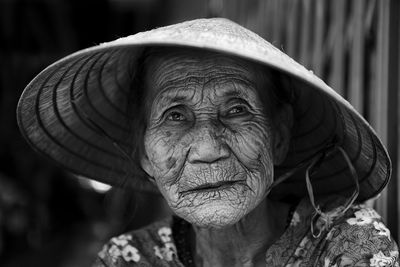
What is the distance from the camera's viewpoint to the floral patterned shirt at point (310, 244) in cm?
200

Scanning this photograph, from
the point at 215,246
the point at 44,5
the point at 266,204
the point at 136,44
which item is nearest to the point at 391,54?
the point at 266,204

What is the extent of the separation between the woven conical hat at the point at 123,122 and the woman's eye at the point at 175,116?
9.1 inches

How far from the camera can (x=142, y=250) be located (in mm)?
2402

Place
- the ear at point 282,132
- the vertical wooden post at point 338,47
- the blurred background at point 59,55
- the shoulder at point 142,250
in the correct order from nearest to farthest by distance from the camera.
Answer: the ear at point 282,132 < the shoulder at point 142,250 < the vertical wooden post at point 338,47 < the blurred background at point 59,55

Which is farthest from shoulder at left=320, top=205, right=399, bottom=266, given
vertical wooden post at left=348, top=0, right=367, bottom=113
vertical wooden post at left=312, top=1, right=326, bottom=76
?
vertical wooden post at left=312, top=1, right=326, bottom=76

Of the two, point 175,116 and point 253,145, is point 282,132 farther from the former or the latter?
point 175,116

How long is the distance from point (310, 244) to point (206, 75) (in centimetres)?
57

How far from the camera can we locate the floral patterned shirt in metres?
2.00

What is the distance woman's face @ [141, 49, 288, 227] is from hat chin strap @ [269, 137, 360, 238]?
0.41 feet

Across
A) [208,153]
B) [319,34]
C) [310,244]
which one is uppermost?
[208,153]

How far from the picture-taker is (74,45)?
26.9ft

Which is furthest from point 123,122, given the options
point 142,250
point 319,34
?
point 319,34

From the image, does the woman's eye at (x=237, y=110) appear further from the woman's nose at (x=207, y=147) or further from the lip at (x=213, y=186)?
the lip at (x=213, y=186)

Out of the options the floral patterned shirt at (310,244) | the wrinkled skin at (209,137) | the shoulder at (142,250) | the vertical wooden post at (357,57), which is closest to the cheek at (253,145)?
the wrinkled skin at (209,137)
